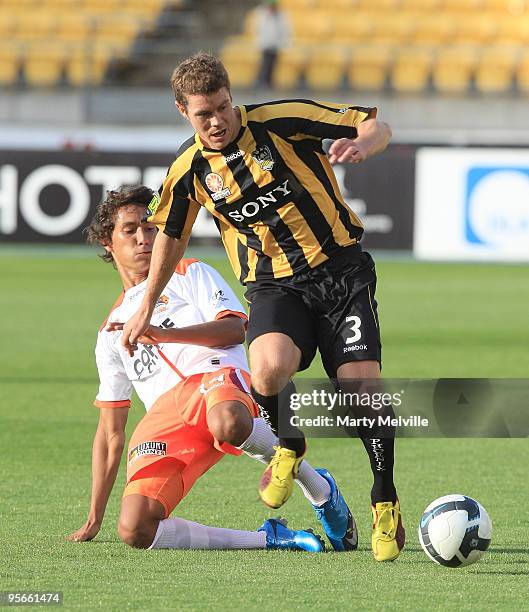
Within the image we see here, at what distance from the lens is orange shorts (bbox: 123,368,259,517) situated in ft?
16.3

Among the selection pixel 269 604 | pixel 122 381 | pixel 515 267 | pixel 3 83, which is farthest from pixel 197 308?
pixel 3 83

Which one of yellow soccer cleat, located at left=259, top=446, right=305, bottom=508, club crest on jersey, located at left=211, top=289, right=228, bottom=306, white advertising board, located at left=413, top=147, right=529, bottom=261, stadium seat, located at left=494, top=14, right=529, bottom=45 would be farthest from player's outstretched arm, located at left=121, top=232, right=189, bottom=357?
stadium seat, located at left=494, top=14, right=529, bottom=45

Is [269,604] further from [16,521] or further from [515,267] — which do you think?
[515,267]

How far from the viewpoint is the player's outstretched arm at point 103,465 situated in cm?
495

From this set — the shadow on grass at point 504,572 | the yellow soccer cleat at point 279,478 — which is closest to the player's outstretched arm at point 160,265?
Result: the yellow soccer cleat at point 279,478

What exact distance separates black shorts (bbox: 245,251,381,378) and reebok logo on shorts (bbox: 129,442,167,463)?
0.57m

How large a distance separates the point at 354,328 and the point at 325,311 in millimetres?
159

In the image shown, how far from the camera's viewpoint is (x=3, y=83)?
68.5ft

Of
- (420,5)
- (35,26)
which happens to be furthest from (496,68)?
(35,26)

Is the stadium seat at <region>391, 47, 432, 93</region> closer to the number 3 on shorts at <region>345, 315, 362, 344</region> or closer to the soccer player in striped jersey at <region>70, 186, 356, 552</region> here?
the soccer player in striped jersey at <region>70, 186, 356, 552</region>

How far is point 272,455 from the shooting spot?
200 inches

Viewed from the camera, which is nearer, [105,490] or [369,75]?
[105,490]

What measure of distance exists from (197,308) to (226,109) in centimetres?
97

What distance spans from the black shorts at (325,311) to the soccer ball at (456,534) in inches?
25.2
